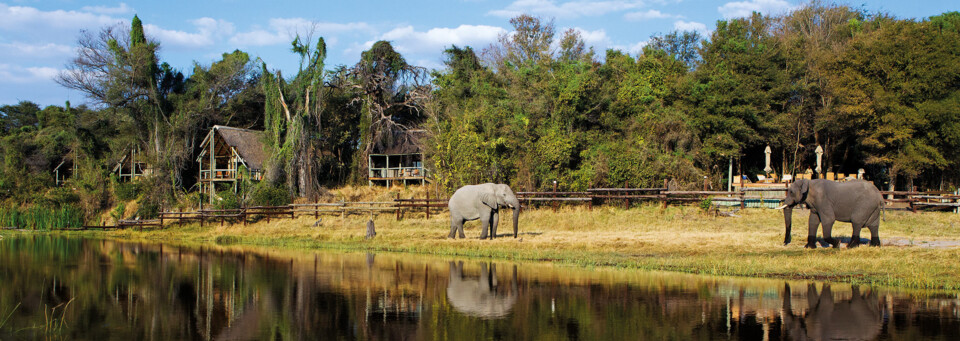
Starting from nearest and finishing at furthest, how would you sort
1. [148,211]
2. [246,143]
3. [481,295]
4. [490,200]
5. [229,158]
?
[481,295] < [490,200] < [148,211] < [246,143] < [229,158]

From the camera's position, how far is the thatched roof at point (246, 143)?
154ft

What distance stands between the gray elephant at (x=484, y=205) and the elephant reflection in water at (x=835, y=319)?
1218cm

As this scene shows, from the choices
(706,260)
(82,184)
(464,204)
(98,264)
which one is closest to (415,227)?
(464,204)

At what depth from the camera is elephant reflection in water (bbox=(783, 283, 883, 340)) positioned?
10242mm

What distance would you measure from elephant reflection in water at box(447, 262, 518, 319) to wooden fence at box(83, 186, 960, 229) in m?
15.8

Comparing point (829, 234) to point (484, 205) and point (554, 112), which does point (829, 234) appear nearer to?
point (484, 205)

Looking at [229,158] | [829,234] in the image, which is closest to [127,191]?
[229,158]

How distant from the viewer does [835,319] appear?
11.2 meters

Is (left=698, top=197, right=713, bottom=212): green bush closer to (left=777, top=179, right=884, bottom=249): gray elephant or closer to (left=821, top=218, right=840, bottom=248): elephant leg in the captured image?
(left=777, top=179, right=884, bottom=249): gray elephant

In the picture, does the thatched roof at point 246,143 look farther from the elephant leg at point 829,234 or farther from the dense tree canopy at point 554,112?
the elephant leg at point 829,234

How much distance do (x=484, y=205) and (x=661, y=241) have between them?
616cm

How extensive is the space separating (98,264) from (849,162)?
1712 inches

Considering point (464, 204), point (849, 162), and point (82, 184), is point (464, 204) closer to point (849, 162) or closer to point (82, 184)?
point (849, 162)

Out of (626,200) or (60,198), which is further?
(60,198)
